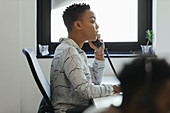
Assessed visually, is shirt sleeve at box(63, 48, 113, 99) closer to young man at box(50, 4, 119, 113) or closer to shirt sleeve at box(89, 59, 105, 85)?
young man at box(50, 4, 119, 113)

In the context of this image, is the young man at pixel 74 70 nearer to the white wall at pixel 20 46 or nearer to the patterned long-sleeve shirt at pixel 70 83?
the patterned long-sleeve shirt at pixel 70 83

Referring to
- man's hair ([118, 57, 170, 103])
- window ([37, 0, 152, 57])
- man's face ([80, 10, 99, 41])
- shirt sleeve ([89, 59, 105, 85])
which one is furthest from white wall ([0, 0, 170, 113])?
man's hair ([118, 57, 170, 103])

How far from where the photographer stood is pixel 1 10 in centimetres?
274

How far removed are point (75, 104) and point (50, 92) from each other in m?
0.18

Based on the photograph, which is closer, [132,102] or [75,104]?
[132,102]

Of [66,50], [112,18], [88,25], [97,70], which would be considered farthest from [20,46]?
[66,50]

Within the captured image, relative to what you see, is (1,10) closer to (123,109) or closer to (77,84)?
(77,84)

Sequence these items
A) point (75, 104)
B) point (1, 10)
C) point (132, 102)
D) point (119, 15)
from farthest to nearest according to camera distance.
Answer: point (119, 15), point (1, 10), point (75, 104), point (132, 102)

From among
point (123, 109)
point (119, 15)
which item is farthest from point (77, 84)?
point (119, 15)

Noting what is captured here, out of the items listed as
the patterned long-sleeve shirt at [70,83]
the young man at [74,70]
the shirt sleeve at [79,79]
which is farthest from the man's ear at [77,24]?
the shirt sleeve at [79,79]

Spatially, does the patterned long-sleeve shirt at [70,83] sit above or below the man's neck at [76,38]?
below

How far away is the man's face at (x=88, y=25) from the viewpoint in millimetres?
1790

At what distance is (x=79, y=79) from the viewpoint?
1.49 metres

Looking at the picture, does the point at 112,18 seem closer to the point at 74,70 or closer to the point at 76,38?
the point at 76,38
